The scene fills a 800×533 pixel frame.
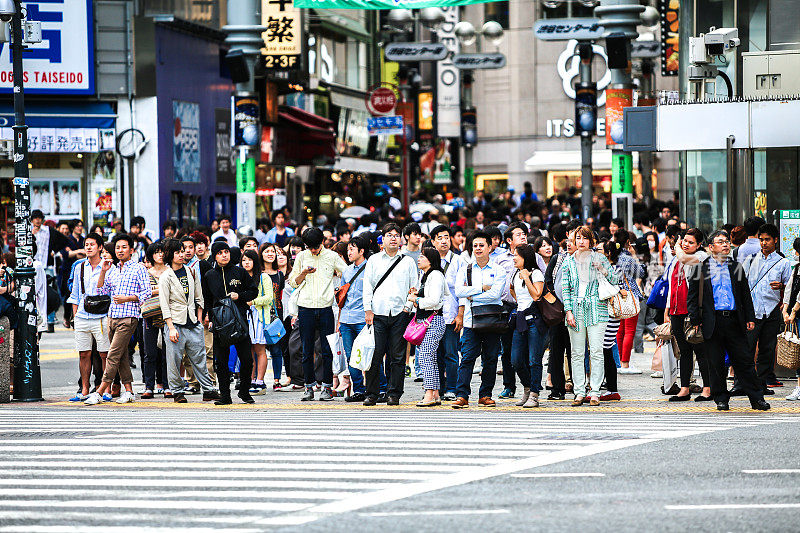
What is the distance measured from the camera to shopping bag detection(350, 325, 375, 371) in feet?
48.9

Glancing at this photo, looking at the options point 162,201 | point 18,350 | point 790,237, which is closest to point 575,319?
point 790,237

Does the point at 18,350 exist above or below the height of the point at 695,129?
below

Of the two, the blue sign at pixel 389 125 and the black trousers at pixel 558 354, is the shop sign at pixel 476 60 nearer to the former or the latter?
the blue sign at pixel 389 125

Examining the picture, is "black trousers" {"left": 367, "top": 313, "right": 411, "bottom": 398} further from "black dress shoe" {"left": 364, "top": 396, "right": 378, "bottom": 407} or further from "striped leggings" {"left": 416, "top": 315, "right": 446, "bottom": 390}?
"striped leggings" {"left": 416, "top": 315, "right": 446, "bottom": 390}

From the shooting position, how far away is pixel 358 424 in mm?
13172

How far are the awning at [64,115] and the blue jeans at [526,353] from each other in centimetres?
1954

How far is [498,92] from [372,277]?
46283mm

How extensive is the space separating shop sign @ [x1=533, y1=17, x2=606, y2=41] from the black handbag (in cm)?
1318

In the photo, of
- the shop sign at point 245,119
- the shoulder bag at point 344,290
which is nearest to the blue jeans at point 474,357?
the shoulder bag at point 344,290

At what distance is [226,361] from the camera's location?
15.5 metres

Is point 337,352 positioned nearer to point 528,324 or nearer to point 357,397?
point 357,397

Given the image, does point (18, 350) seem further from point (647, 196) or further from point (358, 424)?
point (647, 196)

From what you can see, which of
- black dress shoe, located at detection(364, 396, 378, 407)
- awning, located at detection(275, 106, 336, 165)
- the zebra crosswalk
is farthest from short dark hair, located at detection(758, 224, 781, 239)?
awning, located at detection(275, 106, 336, 165)

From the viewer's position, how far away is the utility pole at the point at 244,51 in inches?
989
